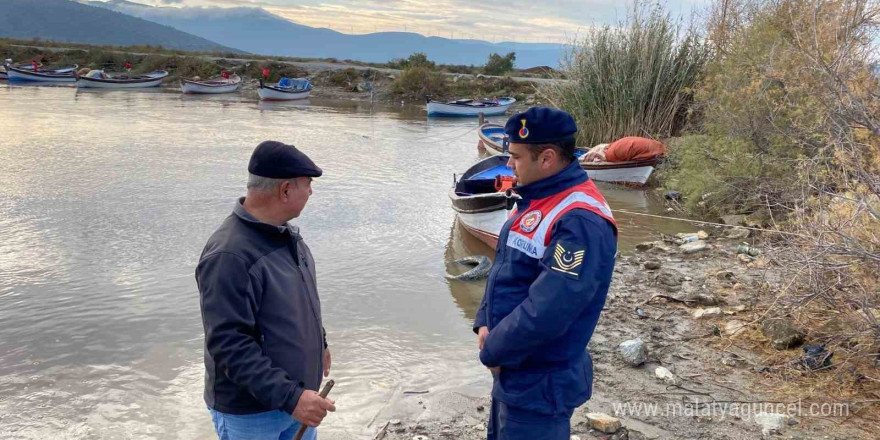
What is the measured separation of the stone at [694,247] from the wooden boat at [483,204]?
237cm

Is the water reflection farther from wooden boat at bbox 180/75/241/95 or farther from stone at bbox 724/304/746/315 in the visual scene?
wooden boat at bbox 180/75/241/95

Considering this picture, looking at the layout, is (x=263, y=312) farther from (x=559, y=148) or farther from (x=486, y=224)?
(x=486, y=224)

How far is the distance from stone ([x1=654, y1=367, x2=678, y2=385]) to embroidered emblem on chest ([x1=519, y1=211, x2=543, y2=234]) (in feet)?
8.92

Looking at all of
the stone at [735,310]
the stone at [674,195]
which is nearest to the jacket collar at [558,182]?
the stone at [735,310]

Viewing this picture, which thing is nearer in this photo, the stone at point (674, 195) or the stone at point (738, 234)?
the stone at point (738, 234)

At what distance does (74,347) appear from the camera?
5820 millimetres

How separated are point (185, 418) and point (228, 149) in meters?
13.8

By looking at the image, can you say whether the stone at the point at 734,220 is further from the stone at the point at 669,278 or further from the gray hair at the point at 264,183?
the gray hair at the point at 264,183

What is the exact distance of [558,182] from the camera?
2398 mm

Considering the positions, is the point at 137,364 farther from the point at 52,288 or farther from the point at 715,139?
the point at 715,139

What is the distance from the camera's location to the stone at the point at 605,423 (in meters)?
3.80

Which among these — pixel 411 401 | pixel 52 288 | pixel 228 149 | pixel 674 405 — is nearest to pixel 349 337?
pixel 411 401

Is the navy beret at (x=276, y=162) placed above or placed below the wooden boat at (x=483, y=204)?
above

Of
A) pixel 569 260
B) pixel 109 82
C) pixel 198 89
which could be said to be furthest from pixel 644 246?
pixel 109 82
